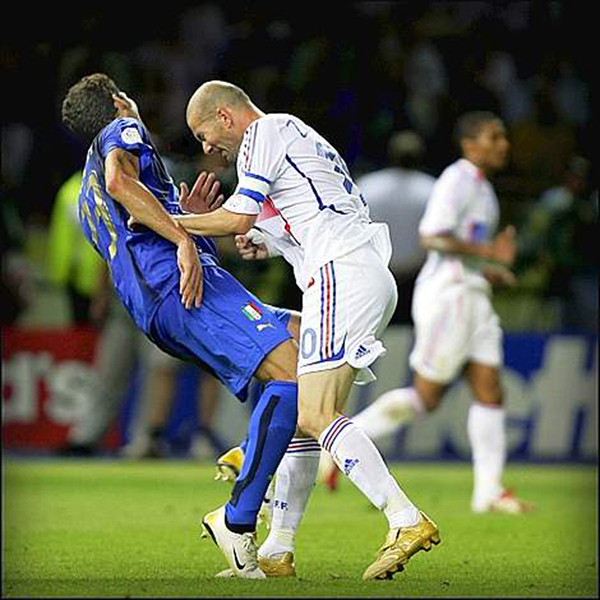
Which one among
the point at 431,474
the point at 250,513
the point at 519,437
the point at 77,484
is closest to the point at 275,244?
the point at 250,513

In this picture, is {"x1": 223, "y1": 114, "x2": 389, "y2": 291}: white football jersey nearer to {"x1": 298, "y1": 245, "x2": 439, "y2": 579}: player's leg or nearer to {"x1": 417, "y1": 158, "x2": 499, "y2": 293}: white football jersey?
{"x1": 298, "y1": 245, "x2": 439, "y2": 579}: player's leg

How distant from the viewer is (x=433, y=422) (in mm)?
15344

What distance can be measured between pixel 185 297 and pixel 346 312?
0.69m

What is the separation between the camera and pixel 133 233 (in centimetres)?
782

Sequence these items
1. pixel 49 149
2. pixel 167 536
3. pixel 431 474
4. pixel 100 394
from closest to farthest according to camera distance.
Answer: pixel 167 536 → pixel 431 474 → pixel 100 394 → pixel 49 149

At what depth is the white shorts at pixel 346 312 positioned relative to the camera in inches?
295

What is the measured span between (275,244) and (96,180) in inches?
33.1

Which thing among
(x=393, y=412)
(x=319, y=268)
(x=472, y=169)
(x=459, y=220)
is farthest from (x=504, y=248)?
(x=319, y=268)

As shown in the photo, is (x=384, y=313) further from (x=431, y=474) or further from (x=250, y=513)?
(x=431, y=474)

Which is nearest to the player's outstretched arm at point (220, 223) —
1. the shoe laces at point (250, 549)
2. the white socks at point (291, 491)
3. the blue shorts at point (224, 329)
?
the blue shorts at point (224, 329)

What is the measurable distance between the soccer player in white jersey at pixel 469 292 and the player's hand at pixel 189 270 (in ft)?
14.4

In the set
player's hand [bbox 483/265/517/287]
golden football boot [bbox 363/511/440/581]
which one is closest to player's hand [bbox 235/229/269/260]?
golden football boot [bbox 363/511/440/581]

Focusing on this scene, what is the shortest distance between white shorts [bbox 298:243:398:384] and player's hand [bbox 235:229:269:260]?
514 millimetres

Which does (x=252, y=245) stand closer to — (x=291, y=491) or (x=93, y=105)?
(x=93, y=105)
